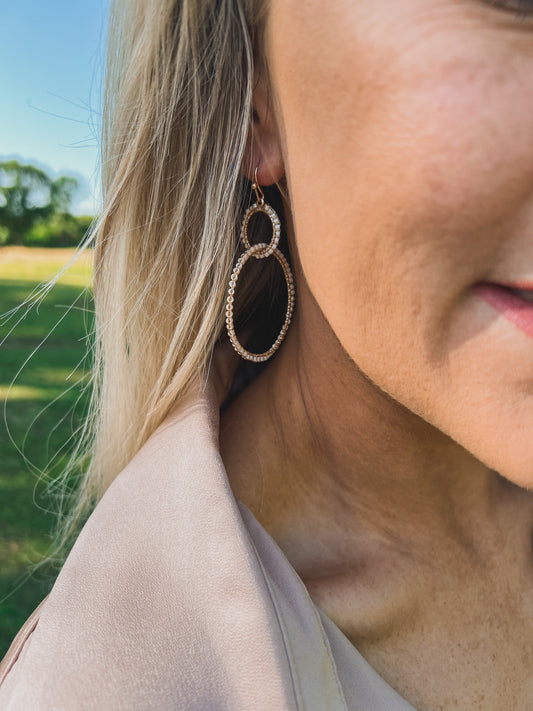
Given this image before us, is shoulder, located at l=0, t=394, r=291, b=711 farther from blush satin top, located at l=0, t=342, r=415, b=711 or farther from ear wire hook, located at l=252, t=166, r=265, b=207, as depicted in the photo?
ear wire hook, located at l=252, t=166, r=265, b=207

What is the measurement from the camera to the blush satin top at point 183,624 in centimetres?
103

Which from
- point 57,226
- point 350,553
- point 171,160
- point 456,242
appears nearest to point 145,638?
point 350,553

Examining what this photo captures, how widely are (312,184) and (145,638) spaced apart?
75cm

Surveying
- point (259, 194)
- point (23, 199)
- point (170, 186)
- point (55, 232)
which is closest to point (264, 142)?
point (259, 194)

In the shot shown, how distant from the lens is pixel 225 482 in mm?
1240

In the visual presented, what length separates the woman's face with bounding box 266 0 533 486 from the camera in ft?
3.19

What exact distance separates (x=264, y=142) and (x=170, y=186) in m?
0.23

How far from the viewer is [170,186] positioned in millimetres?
1525

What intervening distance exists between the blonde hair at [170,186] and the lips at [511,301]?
0.61 metres

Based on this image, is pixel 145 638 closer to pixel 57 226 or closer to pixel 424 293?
pixel 424 293

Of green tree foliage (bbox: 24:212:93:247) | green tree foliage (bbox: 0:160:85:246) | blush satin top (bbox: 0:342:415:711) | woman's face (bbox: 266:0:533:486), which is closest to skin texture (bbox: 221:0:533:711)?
woman's face (bbox: 266:0:533:486)

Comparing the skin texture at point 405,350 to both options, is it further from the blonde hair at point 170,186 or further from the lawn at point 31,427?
the lawn at point 31,427

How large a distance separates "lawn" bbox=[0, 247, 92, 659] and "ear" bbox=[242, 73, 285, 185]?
0.47 m

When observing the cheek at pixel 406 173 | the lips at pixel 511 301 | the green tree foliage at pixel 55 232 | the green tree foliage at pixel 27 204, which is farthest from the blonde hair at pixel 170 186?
the green tree foliage at pixel 55 232
